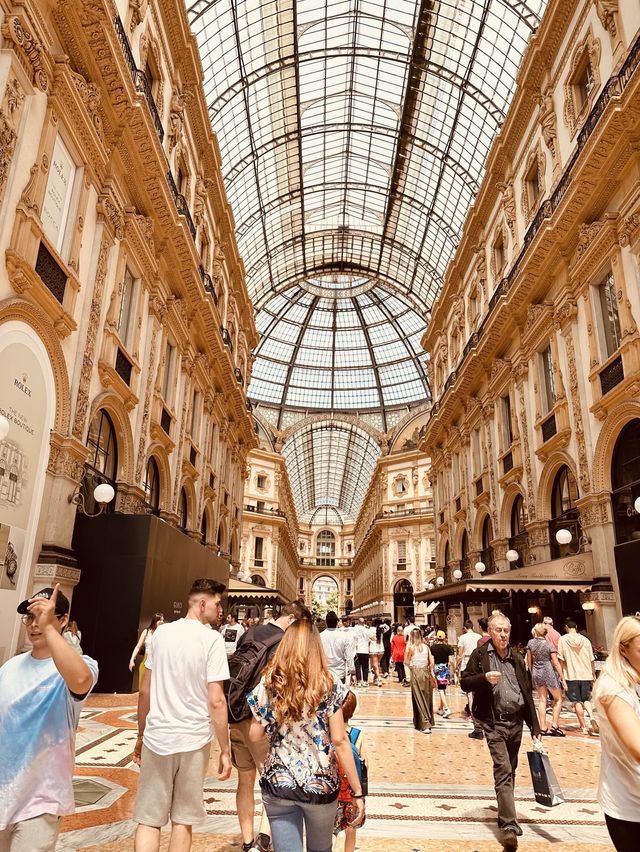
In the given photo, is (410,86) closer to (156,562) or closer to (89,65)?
(89,65)

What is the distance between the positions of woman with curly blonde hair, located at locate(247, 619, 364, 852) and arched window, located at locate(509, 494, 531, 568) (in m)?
17.0

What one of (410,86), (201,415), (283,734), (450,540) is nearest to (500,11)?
(410,86)

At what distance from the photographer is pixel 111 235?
13.3m

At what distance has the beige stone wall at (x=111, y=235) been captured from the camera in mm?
9273

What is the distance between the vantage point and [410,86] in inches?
1127

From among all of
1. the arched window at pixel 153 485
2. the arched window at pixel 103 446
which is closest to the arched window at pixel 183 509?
the arched window at pixel 153 485

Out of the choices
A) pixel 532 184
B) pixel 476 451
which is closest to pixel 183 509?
pixel 476 451

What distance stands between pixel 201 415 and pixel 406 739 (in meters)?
16.7

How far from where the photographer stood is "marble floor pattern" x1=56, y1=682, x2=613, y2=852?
14.1 ft

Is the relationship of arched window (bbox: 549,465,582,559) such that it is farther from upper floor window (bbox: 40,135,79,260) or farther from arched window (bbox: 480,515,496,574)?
upper floor window (bbox: 40,135,79,260)

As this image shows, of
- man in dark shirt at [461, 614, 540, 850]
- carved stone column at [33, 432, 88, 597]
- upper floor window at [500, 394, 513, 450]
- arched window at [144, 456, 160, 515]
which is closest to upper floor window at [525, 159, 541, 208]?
upper floor window at [500, 394, 513, 450]

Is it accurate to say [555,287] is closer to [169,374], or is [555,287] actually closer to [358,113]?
[169,374]

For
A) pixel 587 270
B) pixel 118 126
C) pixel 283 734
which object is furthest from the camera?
pixel 587 270

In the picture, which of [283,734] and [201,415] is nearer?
[283,734]
